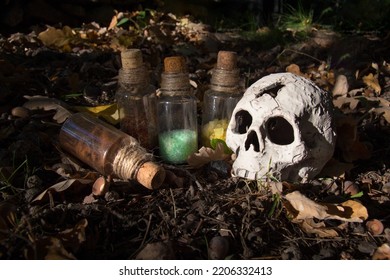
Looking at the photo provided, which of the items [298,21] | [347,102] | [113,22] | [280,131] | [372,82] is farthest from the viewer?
[298,21]

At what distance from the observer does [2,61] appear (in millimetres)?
3018

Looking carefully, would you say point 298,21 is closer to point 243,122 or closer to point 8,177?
point 243,122

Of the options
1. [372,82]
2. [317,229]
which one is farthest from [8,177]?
[372,82]

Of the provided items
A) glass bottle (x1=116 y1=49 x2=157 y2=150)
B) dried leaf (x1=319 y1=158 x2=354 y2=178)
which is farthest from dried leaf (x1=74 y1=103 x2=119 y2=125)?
dried leaf (x1=319 y1=158 x2=354 y2=178)

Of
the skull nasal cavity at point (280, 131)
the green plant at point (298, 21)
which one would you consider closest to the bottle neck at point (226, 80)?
the skull nasal cavity at point (280, 131)

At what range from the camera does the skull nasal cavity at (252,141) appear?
1966mm

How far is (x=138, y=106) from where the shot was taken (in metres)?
2.24

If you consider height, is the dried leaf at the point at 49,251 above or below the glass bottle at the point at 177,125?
below

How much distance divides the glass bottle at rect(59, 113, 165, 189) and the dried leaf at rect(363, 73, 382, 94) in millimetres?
1856

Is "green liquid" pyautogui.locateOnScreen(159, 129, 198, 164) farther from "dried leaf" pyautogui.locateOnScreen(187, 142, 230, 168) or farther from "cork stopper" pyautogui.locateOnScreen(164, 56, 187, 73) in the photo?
"cork stopper" pyautogui.locateOnScreen(164, 56, 187, 73)

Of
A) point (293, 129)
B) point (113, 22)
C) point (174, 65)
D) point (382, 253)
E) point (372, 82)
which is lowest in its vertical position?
point (382, 253)

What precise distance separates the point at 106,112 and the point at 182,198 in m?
0.89

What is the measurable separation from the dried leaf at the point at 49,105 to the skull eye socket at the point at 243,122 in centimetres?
106

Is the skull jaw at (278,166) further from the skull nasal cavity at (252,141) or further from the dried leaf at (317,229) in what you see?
the dried leaf at (317,229)
